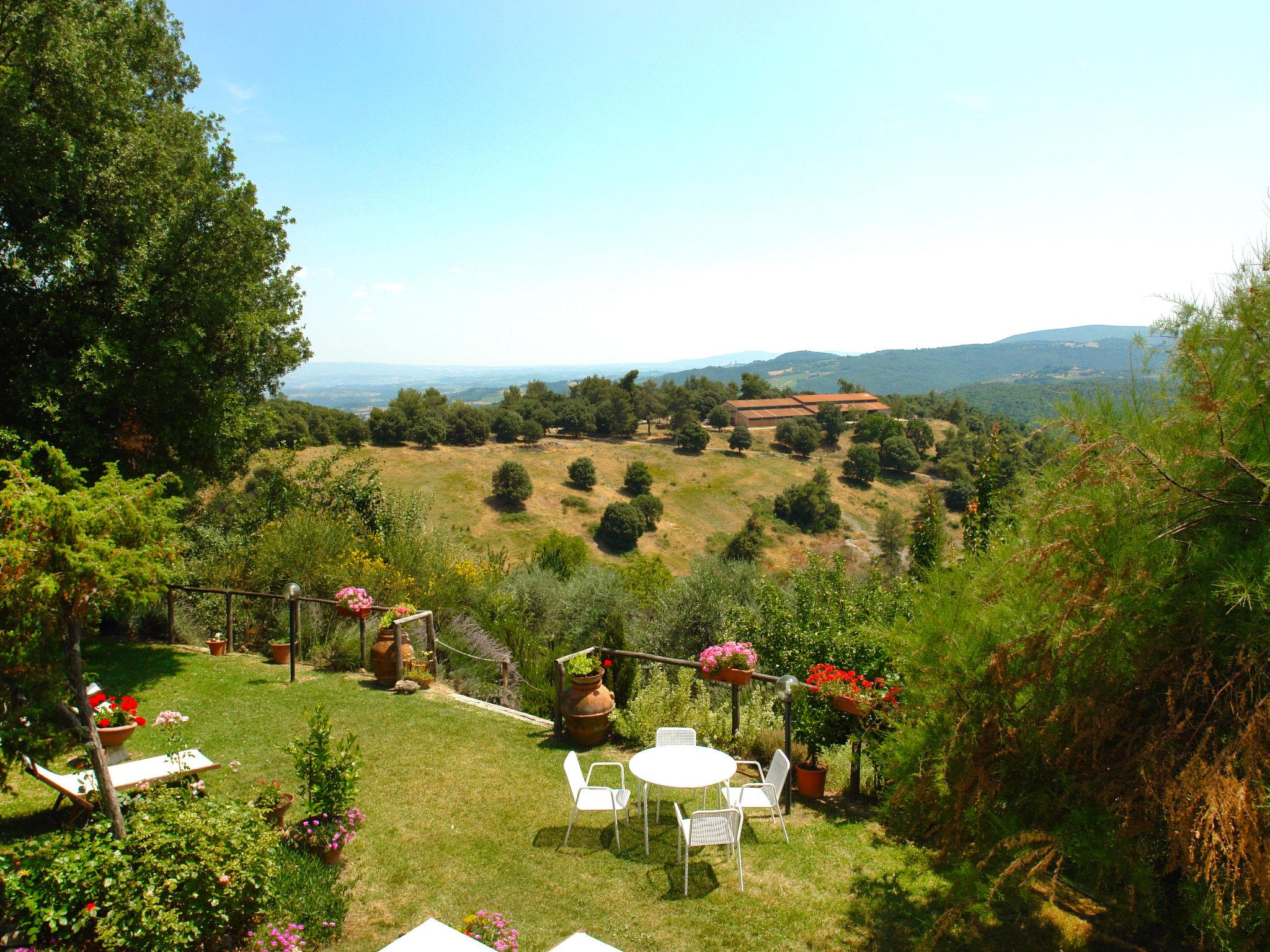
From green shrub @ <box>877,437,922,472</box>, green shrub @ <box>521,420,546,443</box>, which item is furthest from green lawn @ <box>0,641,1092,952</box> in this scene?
green shrub @ <box>877,437,922,472</box>

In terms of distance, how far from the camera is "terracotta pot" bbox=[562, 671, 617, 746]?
22.5 feet

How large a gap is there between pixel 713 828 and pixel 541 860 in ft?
4.16

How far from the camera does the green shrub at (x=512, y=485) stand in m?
46.6

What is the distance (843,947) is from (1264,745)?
98.3 inches

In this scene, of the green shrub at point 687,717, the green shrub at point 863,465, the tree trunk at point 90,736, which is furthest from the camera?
the green shrub at point 863,465

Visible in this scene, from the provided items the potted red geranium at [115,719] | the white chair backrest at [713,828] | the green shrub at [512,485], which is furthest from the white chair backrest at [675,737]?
the green shrub at [512,485]

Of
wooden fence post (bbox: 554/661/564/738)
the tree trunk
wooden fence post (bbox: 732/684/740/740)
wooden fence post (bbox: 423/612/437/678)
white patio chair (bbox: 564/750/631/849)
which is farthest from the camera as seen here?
wooden fence post (bbox: 423/612/437/678)

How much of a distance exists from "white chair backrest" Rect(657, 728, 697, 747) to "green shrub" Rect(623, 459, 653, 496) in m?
46.3

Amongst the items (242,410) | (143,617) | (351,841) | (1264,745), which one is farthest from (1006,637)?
(143,617)

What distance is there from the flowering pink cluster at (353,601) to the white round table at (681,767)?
5.15 meters

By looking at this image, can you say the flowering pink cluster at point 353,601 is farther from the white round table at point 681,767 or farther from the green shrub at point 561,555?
Result: the green shrub at point 561,555

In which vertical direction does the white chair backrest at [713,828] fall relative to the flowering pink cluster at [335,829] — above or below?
below

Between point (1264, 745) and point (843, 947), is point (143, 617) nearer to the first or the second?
point (843, 947)

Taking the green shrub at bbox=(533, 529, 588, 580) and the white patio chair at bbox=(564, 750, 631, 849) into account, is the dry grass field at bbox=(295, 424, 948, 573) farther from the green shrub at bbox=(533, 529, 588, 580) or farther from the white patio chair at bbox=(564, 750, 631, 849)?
the white patio chair at bbox=(564, 750, 631, 849)
